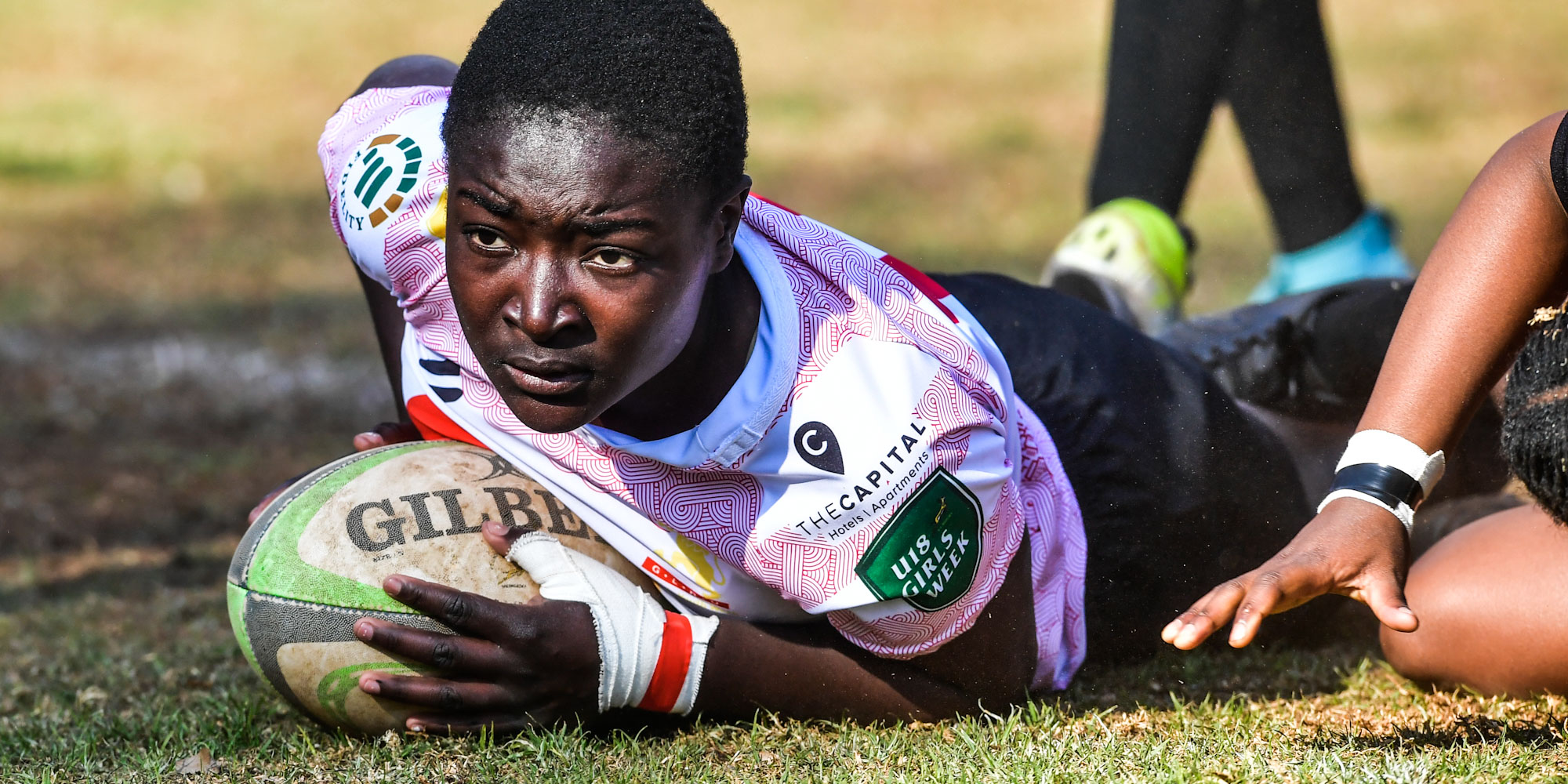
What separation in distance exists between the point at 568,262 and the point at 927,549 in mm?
806

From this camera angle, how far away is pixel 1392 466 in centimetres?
264

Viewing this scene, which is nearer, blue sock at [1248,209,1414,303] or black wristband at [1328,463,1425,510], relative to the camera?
black wristband at [1328,463,1425,510]

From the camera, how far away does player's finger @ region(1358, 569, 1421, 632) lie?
93.9 inches

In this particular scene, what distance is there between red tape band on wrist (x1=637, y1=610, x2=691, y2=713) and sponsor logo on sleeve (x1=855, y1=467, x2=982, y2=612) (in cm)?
36

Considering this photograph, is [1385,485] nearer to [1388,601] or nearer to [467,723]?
[1388,601]

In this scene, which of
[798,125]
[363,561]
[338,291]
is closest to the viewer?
[363,561]

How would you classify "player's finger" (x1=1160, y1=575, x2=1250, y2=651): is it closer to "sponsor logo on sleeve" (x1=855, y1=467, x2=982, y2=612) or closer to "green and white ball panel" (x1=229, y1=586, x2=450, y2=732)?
"sponsor logo on sleeve" (x1=855, y1=467, x2=982, y2=612)

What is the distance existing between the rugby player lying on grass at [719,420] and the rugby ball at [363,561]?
55 millimetres

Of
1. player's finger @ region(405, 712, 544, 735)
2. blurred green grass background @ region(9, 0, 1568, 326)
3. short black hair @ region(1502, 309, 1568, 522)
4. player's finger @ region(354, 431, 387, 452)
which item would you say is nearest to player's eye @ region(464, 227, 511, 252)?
player's finger @ region(405, 712, 544, 735)

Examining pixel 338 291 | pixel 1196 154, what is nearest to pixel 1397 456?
pixel 1196 154

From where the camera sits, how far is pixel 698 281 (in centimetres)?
256

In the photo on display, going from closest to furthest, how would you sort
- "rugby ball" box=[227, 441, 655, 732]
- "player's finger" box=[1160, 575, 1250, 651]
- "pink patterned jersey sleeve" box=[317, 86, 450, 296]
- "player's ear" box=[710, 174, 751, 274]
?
"player's finger" box=[1160, 575, 1250, 651] < "player's ear" box=[710, 174, 751, 274] < "rugby ball" box=[227, 441, 655, 732] < "pink patterned jersey sleeve" box=[317, 86, 450, 296]

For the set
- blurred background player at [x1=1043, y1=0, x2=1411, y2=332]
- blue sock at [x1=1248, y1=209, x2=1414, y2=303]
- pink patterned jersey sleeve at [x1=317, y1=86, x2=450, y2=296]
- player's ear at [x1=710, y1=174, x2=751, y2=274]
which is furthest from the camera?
blue sock at [x1=1248, y1=209, x2=1414, y2=303]

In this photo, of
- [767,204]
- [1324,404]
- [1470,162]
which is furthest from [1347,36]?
[767,204]
